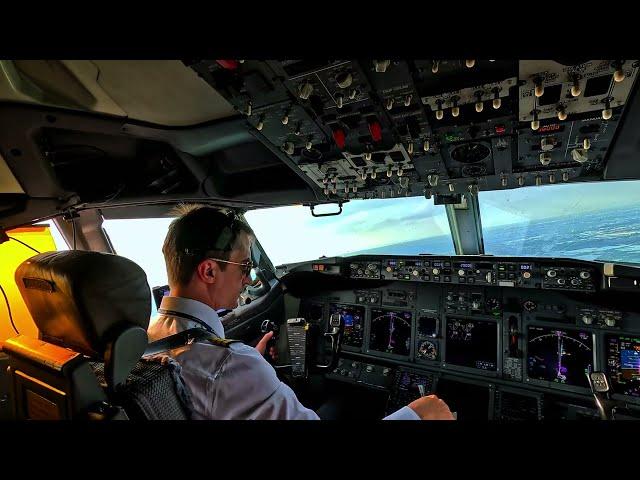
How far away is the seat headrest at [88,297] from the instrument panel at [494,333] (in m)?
2.71

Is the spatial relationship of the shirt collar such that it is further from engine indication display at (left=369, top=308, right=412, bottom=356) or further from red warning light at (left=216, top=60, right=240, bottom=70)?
engine indication display at (left=369, top=308, right=412, bottom=356)

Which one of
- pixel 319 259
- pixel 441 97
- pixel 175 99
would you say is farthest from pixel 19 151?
pixel 319 259

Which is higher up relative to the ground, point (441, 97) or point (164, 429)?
point (441, 97)

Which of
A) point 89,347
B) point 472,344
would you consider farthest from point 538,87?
point 472,344

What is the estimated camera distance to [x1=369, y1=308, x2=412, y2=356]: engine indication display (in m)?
3.44

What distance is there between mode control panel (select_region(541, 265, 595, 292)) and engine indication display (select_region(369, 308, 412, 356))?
51.6 inches

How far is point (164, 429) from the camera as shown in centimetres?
54

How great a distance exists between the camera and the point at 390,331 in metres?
3.53

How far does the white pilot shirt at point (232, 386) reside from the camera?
107 centimetres

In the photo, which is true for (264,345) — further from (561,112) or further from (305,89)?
(561,112)

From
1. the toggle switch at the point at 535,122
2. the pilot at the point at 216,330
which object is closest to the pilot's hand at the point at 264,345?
the pilot at the point at 216,330

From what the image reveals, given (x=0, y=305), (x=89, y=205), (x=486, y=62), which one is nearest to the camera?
(x=486, y=62)

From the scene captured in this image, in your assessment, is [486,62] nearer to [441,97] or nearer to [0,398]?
[441,97]

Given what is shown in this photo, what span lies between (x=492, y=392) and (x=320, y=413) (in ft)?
5.25
